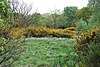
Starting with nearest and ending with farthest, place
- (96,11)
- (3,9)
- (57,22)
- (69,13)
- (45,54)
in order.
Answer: (3,9), (45,54), (96,11), (57,22), (69,13)

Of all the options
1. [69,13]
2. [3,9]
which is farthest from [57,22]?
[3,9]

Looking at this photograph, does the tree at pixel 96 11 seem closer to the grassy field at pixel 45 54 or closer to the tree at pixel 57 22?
the grassy field at pixel 45 54

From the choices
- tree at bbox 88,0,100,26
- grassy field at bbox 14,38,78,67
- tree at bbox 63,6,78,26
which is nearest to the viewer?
grassy field at bbox 14,38,78,67

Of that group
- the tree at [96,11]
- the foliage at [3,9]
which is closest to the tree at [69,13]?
the tree at [96,11]

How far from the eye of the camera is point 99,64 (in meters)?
6.11

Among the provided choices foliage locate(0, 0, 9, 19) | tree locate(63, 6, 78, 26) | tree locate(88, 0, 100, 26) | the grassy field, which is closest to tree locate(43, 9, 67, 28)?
tree locate(63, 6, 78, 26)

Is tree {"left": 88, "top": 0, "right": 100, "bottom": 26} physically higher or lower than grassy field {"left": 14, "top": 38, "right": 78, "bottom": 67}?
higher

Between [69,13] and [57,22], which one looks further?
[69,13]

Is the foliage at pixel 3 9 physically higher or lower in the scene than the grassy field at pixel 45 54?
higher

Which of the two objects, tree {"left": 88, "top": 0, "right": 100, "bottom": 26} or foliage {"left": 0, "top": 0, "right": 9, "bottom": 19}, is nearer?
foliage {"left": 0, "top": 0, "right": 9, "bottom": 19}

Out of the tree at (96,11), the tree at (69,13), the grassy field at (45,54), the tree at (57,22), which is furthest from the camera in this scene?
the tree at (69,13)

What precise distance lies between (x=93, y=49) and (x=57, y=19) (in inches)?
1782

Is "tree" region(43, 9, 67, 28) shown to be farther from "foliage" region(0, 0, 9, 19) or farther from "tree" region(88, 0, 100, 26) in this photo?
"foliage" region(0, 0, 9, 19)

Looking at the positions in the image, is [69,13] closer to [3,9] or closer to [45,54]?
[45,54]
